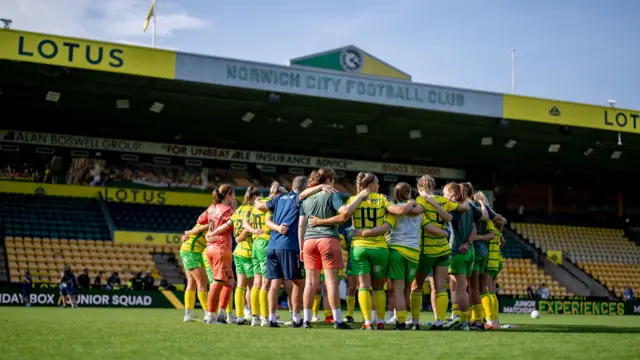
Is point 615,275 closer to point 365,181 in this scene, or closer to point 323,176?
point 365,181

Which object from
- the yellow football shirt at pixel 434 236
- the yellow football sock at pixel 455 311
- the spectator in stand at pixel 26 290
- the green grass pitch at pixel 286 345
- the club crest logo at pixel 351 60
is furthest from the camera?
the club crest logo at pixel 351 60

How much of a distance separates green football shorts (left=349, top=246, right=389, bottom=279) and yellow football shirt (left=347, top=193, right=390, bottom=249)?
0.22 ft

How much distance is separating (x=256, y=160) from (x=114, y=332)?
83.3ft

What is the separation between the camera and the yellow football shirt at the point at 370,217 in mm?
10070

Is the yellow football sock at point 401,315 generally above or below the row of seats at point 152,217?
below

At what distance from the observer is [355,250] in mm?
10164

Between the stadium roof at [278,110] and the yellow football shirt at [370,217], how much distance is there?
13.5m

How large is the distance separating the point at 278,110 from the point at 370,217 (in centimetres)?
1738

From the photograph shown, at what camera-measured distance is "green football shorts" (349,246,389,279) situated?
10.1 m

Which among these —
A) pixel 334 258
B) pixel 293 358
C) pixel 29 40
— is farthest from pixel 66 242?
pixel 293 358

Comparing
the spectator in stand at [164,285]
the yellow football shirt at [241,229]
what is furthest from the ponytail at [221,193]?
the spectator in stand at [164,285]

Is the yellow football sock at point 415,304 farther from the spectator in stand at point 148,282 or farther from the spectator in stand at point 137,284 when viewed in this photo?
the spectator in stand at point 148,282

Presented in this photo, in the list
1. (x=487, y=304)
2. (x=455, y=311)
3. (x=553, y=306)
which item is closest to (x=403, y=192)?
(x=455, y=311)

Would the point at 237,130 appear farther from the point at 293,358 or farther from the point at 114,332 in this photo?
the point at 293,358
